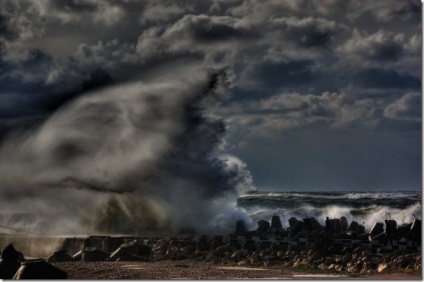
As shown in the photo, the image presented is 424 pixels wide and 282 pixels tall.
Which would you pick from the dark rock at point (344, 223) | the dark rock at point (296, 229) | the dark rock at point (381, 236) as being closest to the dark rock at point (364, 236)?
the dark rock at point (381, 236)

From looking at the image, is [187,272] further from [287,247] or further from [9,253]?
[9,253]

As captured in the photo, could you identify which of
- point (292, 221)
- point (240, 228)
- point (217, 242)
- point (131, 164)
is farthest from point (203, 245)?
point (131, 164)

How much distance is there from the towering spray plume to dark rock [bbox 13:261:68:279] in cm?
118

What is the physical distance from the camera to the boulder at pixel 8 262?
40.3ft

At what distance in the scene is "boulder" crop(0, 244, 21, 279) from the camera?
12273 millimetres

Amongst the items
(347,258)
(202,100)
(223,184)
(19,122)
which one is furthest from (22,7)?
(347,258)

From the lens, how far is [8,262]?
1244 cm

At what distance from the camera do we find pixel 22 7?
1298 centimetres

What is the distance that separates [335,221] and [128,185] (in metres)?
2.97

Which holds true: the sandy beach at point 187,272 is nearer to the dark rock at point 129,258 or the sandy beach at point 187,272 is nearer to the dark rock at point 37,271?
the dark rock at point 129,258

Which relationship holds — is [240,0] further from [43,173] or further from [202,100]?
[43,173]

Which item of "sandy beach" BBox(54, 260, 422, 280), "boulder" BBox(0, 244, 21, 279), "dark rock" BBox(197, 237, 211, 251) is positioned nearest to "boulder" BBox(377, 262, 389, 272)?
"sandy beach" BBox(54, 260, 422, 280)

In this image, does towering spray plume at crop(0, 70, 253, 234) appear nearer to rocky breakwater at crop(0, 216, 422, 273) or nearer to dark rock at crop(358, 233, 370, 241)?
rocky breakwater at crop(0, 216, 422, 273)

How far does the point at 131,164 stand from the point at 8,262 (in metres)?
2.18
